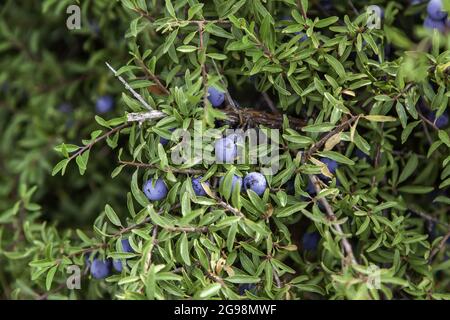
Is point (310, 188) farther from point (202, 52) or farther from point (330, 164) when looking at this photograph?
point (202, 52)

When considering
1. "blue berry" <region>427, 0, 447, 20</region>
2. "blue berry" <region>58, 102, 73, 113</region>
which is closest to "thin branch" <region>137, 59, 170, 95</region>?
"blue berry" <region>427, 0, 447, 20</region>

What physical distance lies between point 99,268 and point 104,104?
0.76 m

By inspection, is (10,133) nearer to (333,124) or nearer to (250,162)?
(250,162)

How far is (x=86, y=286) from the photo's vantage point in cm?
191

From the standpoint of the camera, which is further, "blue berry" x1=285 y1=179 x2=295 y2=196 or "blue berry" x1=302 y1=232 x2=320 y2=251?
"blue berry" x1=302 y1=232 x2=320 y2=251

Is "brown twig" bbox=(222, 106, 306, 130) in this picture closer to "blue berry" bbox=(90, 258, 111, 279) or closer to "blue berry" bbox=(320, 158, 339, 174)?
"blue berry" bbox=(320, 158, 339, 174)

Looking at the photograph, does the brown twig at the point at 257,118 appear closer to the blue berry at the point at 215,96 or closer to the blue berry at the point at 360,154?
the blue berry at the point at 215,96

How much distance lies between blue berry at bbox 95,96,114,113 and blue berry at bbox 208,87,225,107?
2.64ft

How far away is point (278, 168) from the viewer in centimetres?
154

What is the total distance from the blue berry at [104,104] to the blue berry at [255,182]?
0.99m

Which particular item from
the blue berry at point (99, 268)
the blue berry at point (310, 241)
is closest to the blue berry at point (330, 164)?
the blue berry at point (310, 241)

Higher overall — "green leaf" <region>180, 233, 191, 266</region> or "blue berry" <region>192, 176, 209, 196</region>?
"blue berry" <region>192, 176, 209, 196</region>

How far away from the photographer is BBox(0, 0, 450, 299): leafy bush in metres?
1.44
